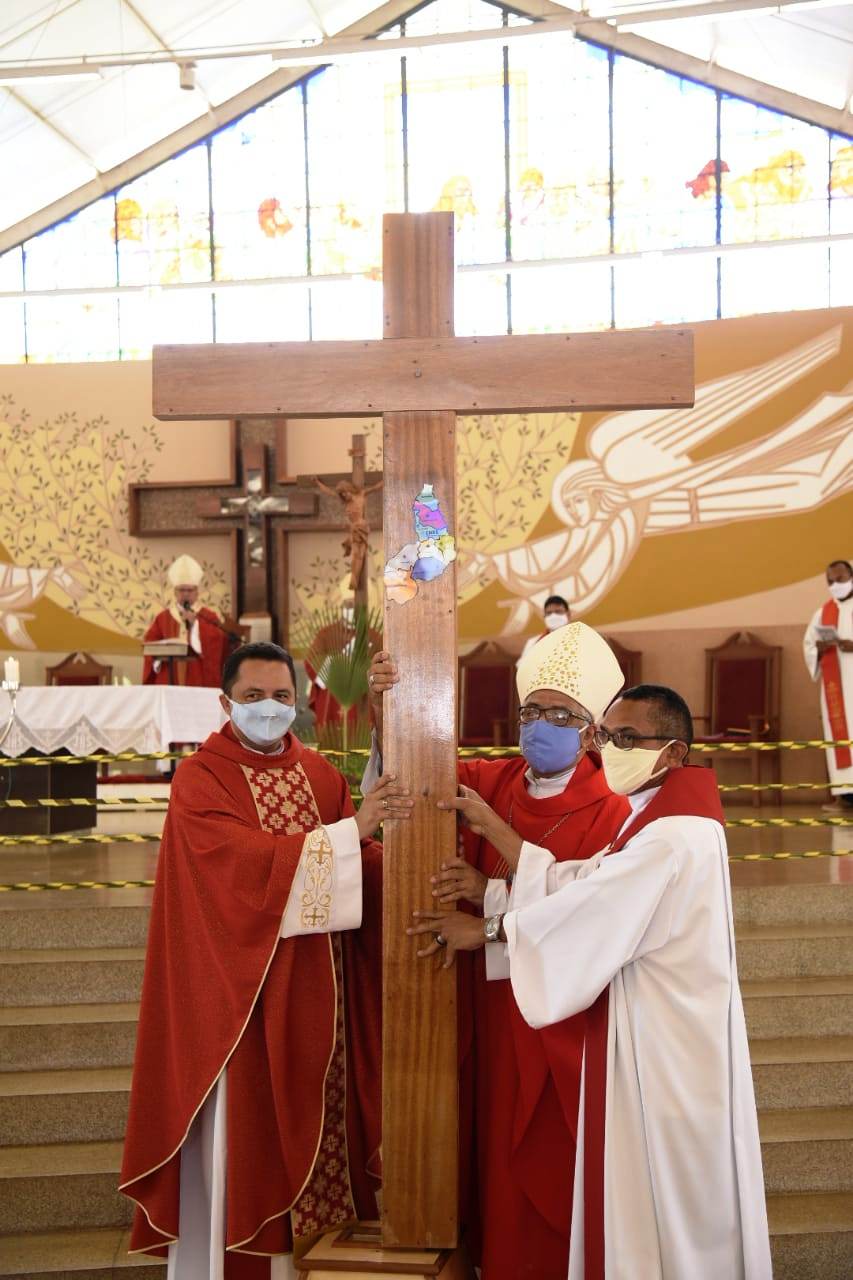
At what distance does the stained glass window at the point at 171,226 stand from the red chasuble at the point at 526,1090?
1100 centimetres

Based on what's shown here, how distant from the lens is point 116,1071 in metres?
4.55

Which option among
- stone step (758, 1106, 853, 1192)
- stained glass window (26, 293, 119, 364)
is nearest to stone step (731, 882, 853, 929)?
stone step (758, 1106, 853, 1192)

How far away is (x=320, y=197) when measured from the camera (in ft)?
43.1

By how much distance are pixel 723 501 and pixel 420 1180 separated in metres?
8.67

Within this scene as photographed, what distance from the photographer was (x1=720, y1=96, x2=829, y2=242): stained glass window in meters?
12.2

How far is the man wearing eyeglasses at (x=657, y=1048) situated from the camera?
2.73 meters

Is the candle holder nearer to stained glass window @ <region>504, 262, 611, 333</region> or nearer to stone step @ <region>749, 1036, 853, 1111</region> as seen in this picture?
stone step @ <region>749, 1036, 853, 1111</region>

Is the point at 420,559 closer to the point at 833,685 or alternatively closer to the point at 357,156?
the point at 833,685

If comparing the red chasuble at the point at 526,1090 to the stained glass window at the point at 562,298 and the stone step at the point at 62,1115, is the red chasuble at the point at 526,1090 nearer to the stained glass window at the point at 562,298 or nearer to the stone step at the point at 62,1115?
the stone step at the point at 62,1115

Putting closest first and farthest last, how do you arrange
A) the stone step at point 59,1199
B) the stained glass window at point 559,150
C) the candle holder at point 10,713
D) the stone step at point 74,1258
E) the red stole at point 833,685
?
the stone step at point 74,1258
the stone step at point 59,1199
the candle holder at point 10,713
the red stole at point 833,685
the stained glass window at point 559,150

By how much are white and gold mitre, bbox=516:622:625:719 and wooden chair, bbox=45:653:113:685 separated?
8726mm

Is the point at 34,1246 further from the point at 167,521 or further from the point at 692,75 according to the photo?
the point at 692,75

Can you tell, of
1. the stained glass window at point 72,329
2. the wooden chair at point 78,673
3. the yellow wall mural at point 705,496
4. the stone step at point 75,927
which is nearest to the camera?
the stone step at point 75,927

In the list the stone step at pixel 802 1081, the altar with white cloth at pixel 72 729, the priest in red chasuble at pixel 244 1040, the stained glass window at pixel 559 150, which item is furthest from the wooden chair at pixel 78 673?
the priest in red chasuble at pixel 244 1040
